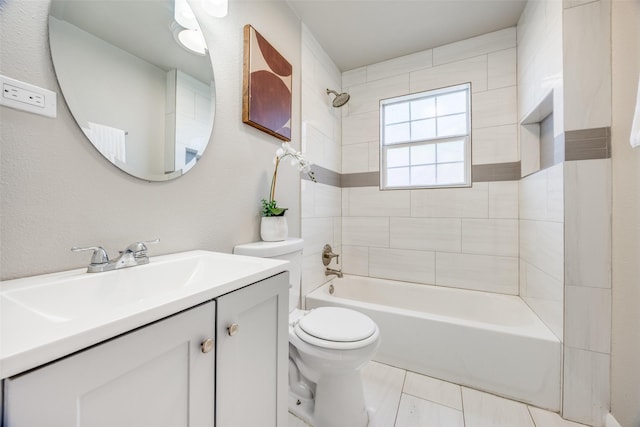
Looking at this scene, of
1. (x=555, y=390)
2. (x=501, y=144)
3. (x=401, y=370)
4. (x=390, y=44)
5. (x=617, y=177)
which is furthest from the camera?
(x=390, y=44)

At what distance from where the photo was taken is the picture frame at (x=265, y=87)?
145cm

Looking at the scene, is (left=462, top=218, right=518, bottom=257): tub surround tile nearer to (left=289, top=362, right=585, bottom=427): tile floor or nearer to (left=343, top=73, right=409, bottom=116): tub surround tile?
(left=289, top=362, right=585, bottom=427): tile floor

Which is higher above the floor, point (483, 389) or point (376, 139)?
point (376, 139)

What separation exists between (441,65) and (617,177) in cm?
160

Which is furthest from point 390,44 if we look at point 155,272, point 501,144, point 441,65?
point 155,272

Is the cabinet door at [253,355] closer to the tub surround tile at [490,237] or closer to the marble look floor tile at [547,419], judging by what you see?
the marble look floor tile at [547,419]

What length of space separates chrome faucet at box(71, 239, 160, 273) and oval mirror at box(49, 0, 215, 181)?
29 centimetres

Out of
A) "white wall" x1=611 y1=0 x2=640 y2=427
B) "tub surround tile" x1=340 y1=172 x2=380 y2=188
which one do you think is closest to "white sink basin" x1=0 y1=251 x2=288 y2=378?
"white wall" x1=611 y1=0 x2=640 y2=427

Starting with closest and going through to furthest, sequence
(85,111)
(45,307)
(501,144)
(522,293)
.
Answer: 1. (45,307)
2. (85,111)
3. (522,293)
4. (501,144)

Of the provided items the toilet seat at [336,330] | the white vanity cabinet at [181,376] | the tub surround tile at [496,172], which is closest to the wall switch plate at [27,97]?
the white vanity cabinet at [181,376]

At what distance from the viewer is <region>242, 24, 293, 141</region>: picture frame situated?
1.45 m

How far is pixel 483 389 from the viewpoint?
5.00 feet

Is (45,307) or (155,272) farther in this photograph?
(155,272)

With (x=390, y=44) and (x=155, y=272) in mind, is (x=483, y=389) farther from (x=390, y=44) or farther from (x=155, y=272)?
A: (x=390, y=44)
